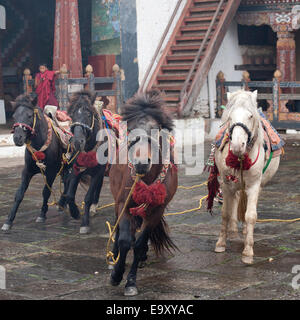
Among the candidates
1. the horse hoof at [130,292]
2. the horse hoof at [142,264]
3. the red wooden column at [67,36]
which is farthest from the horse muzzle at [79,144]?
the red wooden column at [67,36]

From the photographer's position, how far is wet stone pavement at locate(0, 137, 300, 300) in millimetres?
5707

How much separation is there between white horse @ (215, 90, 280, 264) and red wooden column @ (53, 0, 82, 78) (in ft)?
32.6

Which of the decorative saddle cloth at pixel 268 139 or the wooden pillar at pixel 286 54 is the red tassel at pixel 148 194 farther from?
the wooden pillar at pixel 286 54

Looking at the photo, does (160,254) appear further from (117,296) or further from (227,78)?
(227,78)

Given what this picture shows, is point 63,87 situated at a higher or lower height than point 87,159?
higher

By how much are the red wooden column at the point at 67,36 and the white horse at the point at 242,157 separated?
32.6ft

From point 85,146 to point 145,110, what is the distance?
2.88 meters

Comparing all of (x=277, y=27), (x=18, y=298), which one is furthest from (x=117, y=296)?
(x=277, y=27)

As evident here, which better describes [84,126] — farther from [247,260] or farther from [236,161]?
[247,260]

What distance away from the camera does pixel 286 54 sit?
17641mm

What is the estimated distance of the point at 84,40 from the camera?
20406mm

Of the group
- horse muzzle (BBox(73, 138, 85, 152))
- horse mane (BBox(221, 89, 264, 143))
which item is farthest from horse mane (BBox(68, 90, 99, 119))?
horse mane (BBox(221, 89, 264, 143))

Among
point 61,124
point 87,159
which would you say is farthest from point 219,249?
point 61,124

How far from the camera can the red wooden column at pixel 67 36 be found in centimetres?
1634
